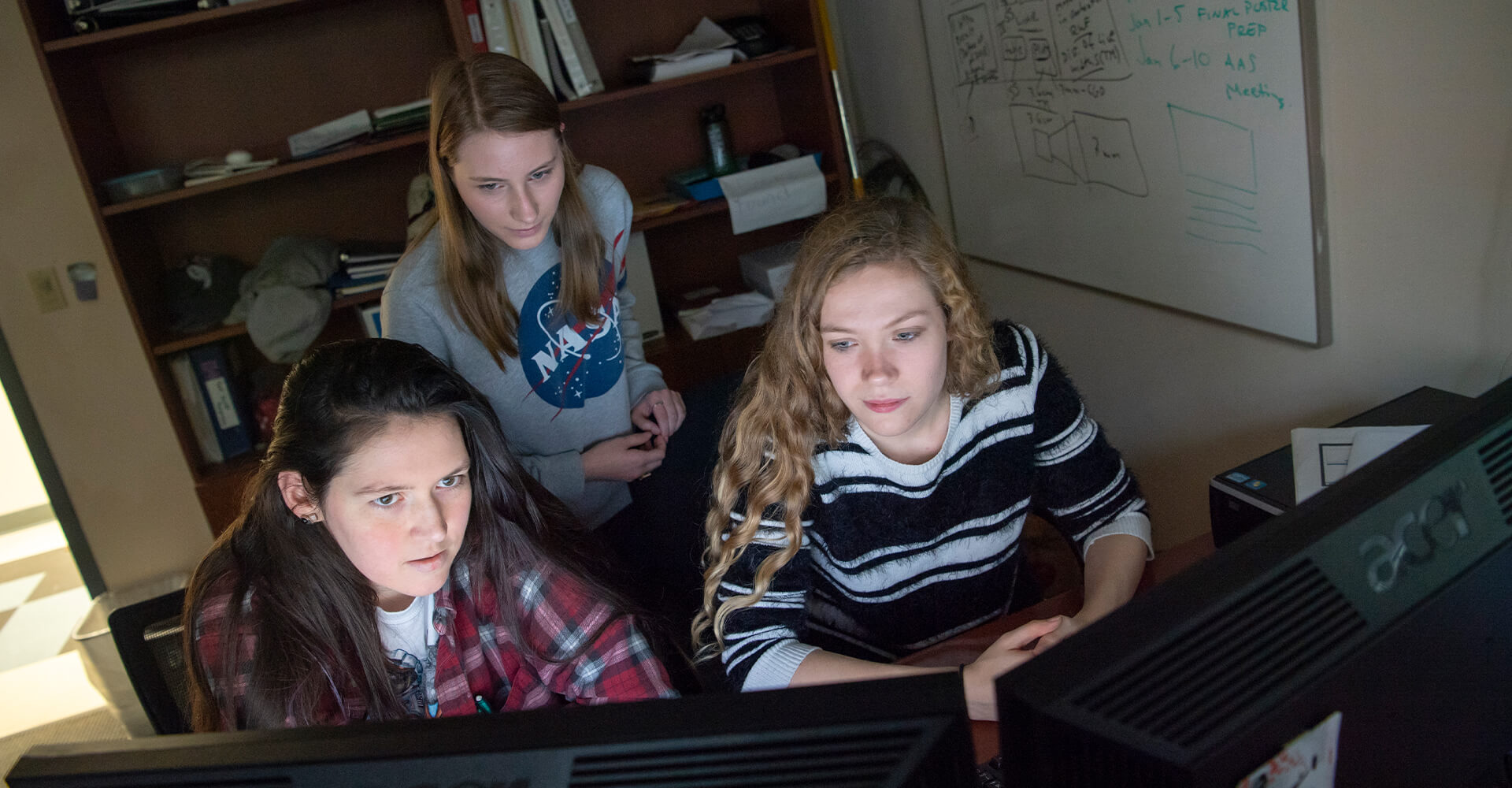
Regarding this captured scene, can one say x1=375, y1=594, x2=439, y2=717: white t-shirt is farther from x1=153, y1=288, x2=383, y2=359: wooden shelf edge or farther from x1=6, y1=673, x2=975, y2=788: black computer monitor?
x1=153, y1=288, x2=383, y2=359: wooden shelf edge

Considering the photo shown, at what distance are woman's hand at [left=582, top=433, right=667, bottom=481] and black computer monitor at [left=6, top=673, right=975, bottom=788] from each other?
3.90ft

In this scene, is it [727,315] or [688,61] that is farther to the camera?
[727,315]

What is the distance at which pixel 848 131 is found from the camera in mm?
2715

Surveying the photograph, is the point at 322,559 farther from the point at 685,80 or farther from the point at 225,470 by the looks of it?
the point at 685,80

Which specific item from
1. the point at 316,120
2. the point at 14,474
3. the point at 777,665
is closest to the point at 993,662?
the point at 777,665

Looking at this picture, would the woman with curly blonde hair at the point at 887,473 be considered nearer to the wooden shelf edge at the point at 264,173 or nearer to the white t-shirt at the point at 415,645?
the white t-shirt at the point at 415,645

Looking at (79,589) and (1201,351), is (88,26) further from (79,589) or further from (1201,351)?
(1201,351)

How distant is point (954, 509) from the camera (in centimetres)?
129

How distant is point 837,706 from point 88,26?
2547 mm

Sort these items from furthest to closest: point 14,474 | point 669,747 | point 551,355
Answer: point 14,474 → point 551,355 → point 669,747

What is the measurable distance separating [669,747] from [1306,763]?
0.31 metres

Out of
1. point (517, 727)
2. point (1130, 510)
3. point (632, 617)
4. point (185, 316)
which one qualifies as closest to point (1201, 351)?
point (1130, 510)

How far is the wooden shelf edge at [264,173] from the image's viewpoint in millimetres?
2344

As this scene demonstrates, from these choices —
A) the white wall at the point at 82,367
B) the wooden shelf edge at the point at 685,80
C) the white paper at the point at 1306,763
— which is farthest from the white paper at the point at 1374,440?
the white wall at the point at 82,367
